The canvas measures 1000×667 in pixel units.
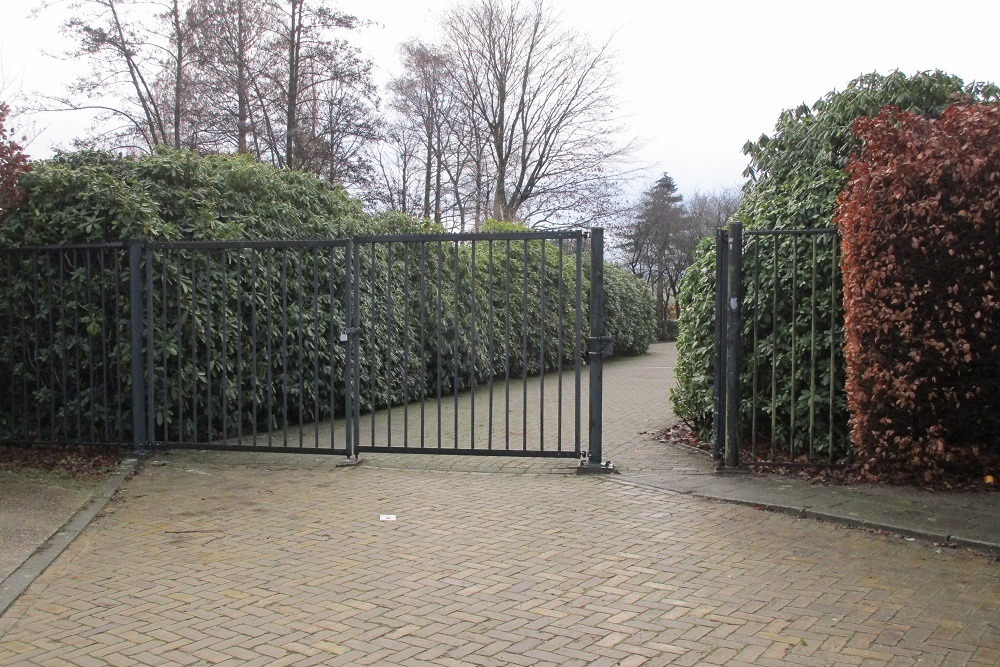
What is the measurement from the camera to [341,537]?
18.5ft

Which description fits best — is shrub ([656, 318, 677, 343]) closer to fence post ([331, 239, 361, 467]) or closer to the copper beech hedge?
fence post ([331, 239, 361, 467])

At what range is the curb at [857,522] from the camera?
523 cm

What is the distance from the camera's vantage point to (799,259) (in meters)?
7.52

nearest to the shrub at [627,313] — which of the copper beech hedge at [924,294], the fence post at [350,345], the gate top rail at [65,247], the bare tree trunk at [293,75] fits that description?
the bare tree trunk at [293,75]

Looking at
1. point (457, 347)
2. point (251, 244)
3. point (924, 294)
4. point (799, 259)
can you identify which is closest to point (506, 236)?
point (457, 347)

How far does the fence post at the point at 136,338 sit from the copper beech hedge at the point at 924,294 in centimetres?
601

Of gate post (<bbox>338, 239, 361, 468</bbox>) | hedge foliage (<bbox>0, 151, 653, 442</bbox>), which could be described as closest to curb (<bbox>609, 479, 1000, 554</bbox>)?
hedge foliage (<bbox>0, 151, 653, 442</bbox>)

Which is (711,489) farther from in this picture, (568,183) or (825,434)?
(568,183)

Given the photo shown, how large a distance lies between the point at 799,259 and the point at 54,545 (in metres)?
5.91

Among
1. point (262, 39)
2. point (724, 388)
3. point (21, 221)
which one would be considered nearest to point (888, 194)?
point (724, 388)

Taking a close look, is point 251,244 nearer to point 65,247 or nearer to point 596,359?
point 65,247

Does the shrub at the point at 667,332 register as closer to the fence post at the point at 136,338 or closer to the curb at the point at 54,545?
the fence post at the point at 136,338

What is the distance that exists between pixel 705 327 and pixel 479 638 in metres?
4.88

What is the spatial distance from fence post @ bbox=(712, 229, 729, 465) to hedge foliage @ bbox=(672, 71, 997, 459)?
29 cm
